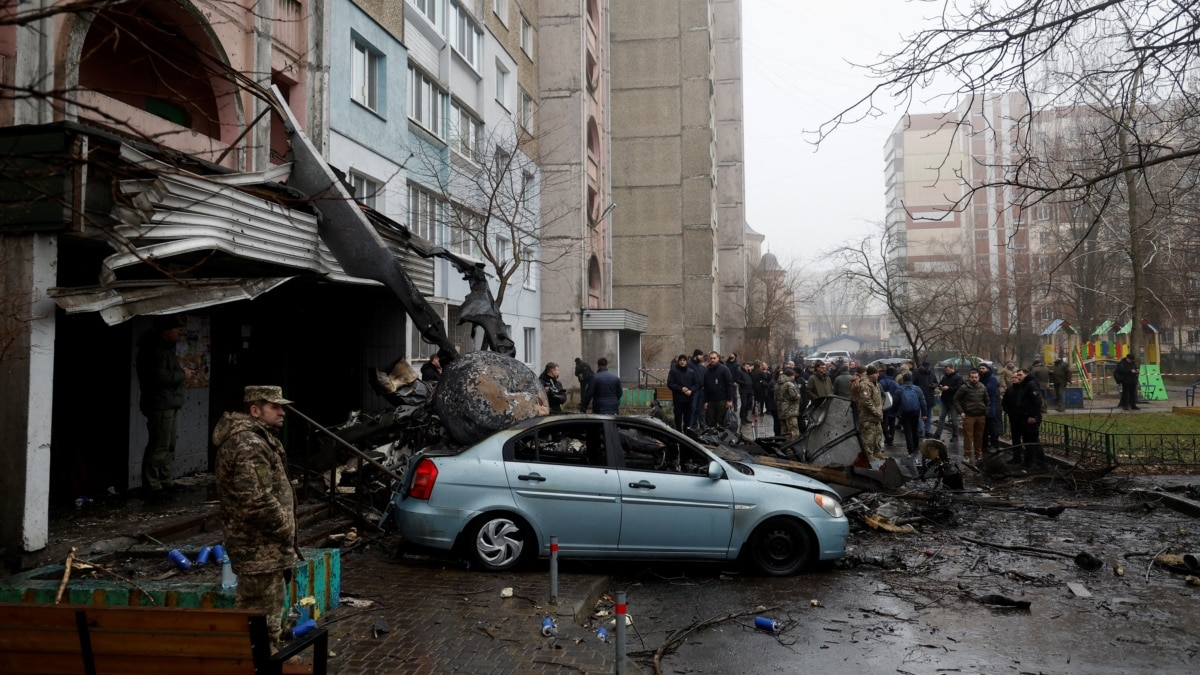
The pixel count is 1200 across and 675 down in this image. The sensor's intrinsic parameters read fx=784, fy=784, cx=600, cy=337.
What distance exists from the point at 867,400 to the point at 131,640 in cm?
1283

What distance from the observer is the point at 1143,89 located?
7031mm

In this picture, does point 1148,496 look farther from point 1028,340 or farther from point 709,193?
point 1028,340

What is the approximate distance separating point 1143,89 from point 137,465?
1159cm

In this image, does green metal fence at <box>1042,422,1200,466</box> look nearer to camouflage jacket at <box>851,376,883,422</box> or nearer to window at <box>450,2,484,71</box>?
camouflage jacket at <box>851,376,883,422</box>

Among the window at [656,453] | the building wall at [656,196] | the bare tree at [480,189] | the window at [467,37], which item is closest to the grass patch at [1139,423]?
the window at [656,453]

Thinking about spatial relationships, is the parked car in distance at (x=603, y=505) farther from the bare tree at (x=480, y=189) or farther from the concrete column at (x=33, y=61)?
the bare tree at (x=480, y=189)

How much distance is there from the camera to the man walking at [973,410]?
15484mm

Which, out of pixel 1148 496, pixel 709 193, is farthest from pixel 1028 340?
pixel 1148 496

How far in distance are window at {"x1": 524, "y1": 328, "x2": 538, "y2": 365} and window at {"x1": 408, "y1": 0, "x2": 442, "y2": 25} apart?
1176 centimetres

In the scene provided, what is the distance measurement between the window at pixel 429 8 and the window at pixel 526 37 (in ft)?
29.3

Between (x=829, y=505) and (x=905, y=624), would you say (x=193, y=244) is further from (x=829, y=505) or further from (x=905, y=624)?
(x=905, y=624)

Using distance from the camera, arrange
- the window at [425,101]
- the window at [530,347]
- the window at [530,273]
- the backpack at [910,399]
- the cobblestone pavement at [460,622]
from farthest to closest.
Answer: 1. the window at [530,347]
2. the window at [530,273]
3. the window at [425,101]
4. the backpack at [910,399]
5. the cobblestone pavement at [460,622]

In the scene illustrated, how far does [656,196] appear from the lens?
1861 inches

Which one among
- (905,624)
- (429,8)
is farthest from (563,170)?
(905,624)
